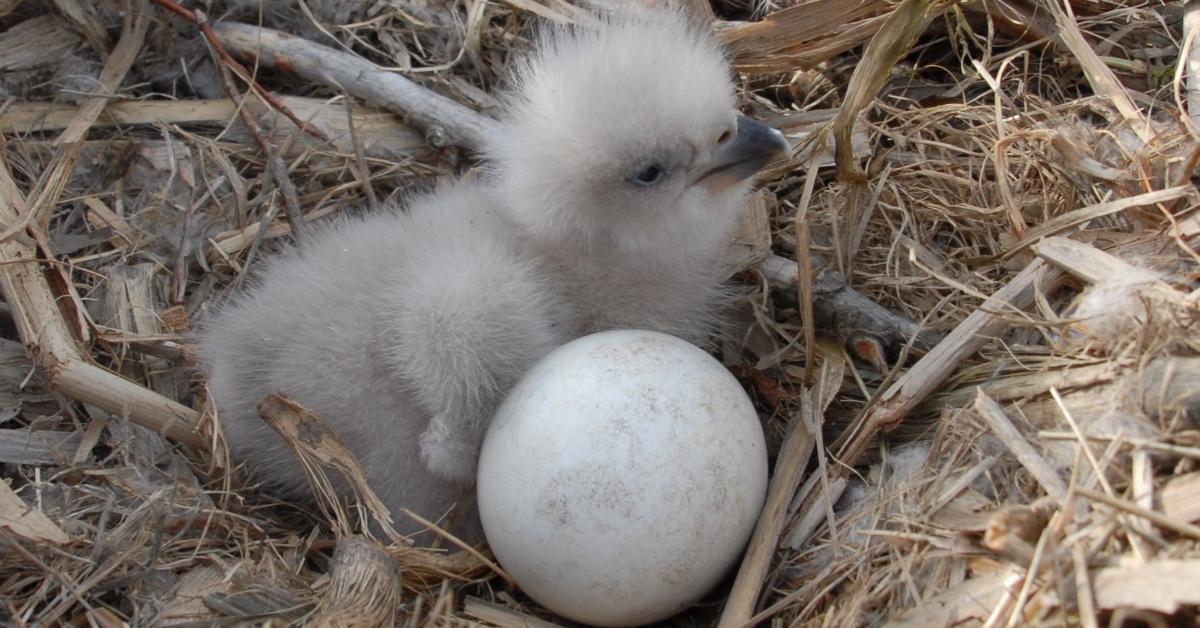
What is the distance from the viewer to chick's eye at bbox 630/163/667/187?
217 centimetres

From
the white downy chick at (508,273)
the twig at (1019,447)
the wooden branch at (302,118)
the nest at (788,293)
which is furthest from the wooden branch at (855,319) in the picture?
the wooden branch at (302,118)

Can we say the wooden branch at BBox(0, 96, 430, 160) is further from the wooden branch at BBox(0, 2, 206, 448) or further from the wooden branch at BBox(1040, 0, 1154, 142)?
the wooden branch at BBox(1040, 0, 1154, 142)

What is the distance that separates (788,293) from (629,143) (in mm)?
624

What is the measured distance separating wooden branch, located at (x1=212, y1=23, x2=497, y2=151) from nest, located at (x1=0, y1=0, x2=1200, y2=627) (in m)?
0.01

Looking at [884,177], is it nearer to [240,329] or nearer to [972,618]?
[972,618]

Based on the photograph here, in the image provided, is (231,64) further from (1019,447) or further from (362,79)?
(1019,447)

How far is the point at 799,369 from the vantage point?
2396 mm

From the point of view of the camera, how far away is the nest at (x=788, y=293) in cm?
168

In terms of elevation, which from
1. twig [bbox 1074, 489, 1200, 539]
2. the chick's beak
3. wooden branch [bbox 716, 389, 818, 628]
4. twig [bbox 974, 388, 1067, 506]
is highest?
the chick's beak

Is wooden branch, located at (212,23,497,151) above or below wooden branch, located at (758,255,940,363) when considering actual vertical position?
above

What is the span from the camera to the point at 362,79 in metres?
2.88

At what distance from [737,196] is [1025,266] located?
638 millimetres

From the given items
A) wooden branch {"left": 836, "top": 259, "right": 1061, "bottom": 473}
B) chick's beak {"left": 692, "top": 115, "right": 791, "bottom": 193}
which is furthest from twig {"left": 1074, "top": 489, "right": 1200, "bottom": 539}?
chick's beak {"left": 692, "top": 115, "right": 791, "bottom": 193}

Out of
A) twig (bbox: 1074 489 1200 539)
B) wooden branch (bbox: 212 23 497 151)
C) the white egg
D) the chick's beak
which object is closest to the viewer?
twig (bbox: 1074 489 1200 539)
